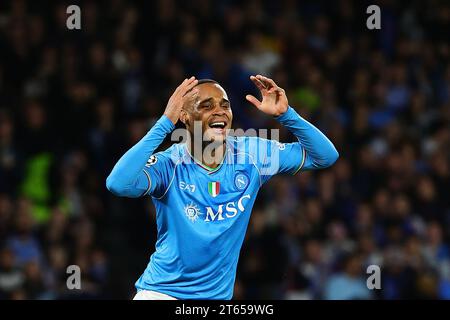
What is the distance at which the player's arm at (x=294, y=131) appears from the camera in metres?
5.76

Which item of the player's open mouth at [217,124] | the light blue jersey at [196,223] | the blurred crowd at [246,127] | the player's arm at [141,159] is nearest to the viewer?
the player's arm at [141,159]

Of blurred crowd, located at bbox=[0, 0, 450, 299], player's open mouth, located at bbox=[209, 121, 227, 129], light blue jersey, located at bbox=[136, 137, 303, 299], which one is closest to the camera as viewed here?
light blue jersey, located at bbox=[136, 137, 303, 299]

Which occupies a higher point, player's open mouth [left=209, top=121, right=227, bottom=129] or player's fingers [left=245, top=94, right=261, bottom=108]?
player's fingers [left=245, top=94, right=261, bottom=108]

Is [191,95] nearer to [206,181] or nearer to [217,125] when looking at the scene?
[217,125]

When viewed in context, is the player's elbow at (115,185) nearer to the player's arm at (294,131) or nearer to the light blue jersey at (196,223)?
the light blue jersey at (196,223)

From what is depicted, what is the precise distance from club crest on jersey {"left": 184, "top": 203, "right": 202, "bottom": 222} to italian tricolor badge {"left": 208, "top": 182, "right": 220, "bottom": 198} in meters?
0.15

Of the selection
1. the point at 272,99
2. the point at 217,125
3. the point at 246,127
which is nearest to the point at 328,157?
the point at 272,99

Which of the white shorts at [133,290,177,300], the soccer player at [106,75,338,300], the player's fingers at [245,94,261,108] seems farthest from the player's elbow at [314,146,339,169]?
the white shorts at [133,290,177,300]

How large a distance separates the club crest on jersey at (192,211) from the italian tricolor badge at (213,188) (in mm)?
146

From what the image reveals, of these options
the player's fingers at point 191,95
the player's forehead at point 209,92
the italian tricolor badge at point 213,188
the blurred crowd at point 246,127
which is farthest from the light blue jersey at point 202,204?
the blurred crowd at point 246,127

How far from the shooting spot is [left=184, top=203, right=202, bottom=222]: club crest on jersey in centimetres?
562

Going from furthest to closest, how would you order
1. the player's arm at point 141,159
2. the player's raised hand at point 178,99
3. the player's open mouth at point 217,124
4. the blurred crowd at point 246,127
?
the blurred crowd at point 246,127 → the player's open mouth at point 217,124 → the player's raised hand at point 178,99 → the player's arm at point 141,159

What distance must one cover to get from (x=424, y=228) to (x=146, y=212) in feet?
12.0

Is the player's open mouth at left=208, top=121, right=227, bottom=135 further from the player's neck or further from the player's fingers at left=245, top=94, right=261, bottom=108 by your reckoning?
the player's fingers at left=245, top=94, right=261, bottom=108
